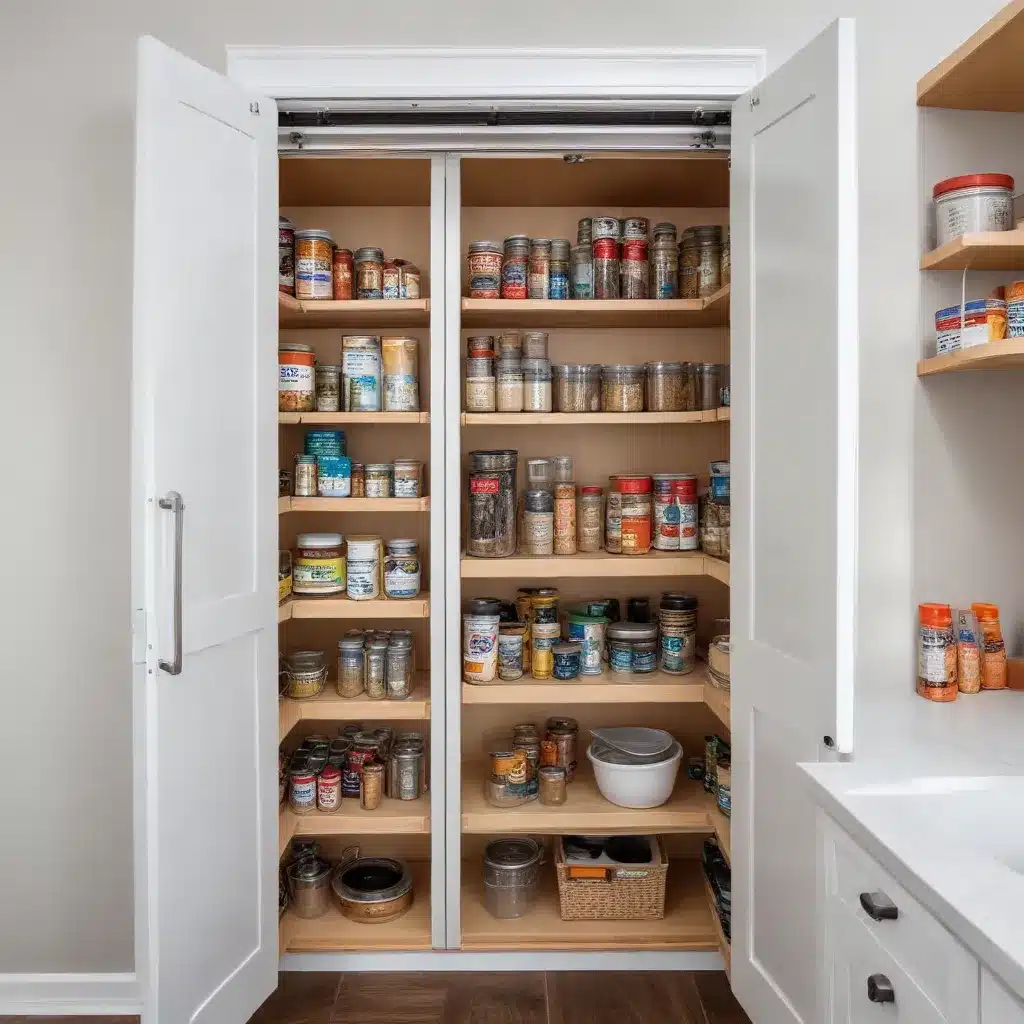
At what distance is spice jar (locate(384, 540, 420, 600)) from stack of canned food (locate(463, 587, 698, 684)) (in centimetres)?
17

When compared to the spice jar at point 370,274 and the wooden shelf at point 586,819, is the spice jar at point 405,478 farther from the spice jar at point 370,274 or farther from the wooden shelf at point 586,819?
the wooden shelf at point 586,819

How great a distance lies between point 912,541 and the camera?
72.9 inches

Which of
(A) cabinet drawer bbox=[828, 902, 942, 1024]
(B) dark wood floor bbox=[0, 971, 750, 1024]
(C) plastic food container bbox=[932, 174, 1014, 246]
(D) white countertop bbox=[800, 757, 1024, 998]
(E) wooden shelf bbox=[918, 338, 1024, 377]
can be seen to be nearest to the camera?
(D) white countertop bbox=[800, 757, 1024, 998]

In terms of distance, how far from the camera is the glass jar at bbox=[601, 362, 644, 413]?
2.11m

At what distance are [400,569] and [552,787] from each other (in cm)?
69

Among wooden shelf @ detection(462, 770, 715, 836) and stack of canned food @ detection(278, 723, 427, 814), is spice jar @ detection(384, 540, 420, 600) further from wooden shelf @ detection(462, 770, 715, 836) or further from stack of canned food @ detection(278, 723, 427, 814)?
wooden shelf @ detection(462, 770, 715, 836)

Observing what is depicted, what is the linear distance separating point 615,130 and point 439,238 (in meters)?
0.48

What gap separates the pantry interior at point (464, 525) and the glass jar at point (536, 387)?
0.06 m

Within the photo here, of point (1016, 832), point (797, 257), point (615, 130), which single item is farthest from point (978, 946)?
point (615, 130)

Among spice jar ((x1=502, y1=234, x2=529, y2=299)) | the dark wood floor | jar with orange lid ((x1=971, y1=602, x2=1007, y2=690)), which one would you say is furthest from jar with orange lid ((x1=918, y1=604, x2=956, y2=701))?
spice jar ((x1=502, y1=234, x2=529, y2=299))

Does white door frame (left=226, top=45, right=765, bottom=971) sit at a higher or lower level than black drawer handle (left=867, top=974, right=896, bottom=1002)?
higher

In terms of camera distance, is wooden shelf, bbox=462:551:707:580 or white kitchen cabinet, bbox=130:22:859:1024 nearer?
white kitchen cabinet, bbox=130:22:859:1024

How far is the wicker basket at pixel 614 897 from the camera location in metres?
2.09

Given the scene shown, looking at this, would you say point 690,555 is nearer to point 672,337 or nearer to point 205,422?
→ point 672,337
